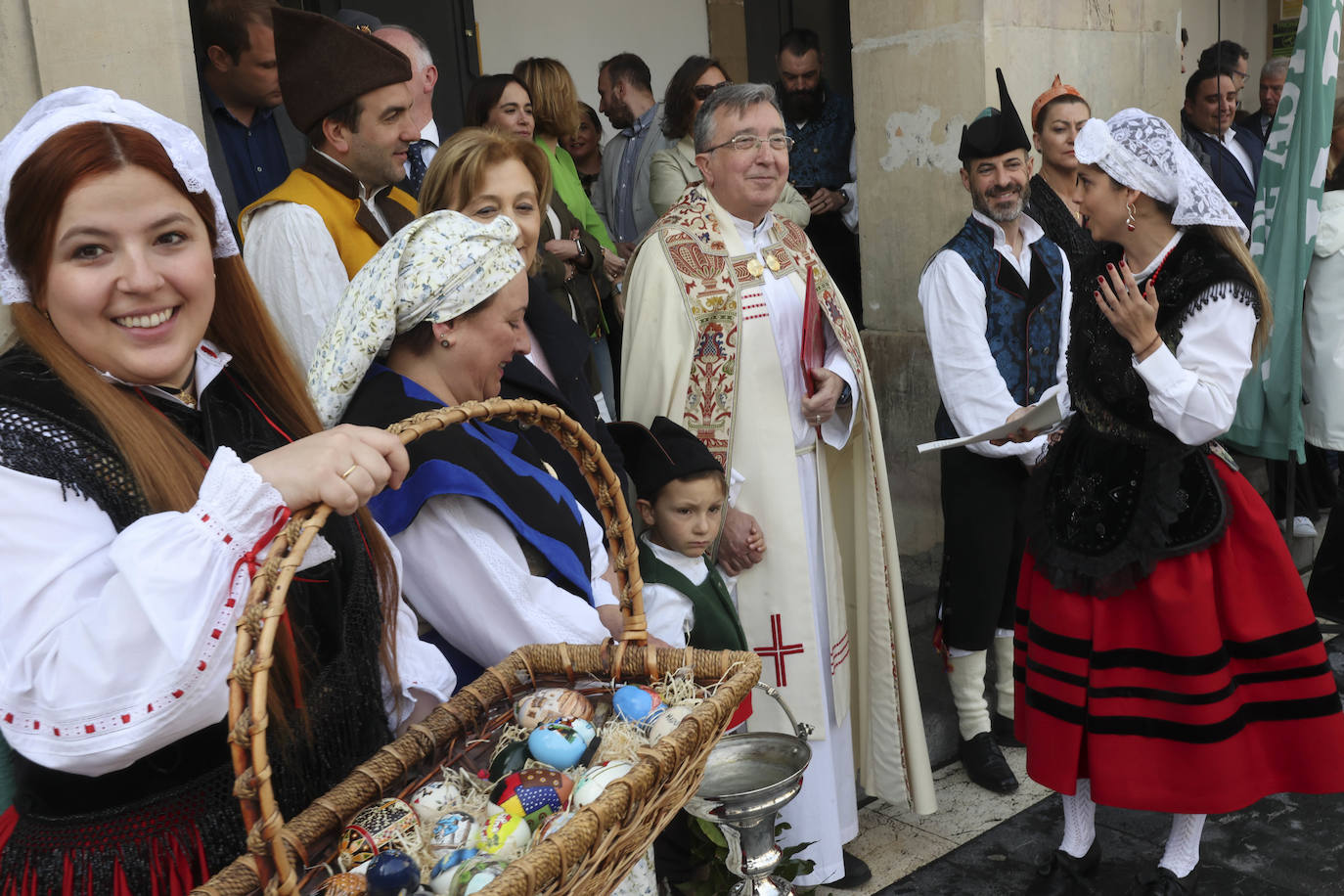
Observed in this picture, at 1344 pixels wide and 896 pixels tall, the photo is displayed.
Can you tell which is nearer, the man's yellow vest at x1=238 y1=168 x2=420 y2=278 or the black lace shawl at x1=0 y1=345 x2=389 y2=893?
the black lace shawl at x1=0 y1=345 x2=389 y2=893

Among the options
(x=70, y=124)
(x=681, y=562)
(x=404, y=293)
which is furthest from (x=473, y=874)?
(x=681, y=562)

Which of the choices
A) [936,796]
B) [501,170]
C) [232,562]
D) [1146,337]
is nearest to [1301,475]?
[936,796]

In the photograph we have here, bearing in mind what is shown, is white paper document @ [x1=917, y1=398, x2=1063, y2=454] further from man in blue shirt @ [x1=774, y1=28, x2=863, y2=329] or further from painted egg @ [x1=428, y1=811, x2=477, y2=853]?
man in blue shirt @ [x1=774, y1=28, x2=863, y2=329]

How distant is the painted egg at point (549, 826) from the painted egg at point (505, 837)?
0.5 inches

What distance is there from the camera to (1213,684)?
117 inches

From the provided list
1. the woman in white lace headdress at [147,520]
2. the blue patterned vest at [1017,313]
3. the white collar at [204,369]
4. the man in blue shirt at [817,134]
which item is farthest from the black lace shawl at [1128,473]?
the man in blue shirt at [817,134]

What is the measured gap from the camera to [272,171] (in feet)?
12.4

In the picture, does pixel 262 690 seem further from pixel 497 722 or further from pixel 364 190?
pixel 364 190

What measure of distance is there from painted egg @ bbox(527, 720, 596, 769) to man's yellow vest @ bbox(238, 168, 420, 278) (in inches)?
65.4

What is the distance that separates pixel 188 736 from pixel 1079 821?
2.63m

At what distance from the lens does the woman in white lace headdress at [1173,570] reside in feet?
9.82

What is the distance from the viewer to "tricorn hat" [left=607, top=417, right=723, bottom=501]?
3.03m

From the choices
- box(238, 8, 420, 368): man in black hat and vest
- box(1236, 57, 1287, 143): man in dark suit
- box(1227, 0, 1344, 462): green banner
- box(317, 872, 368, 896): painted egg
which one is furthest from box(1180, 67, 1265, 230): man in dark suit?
box(317, 872, 368, 896): painted egg

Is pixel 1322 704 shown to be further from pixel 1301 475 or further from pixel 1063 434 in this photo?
pixel 1301 475
